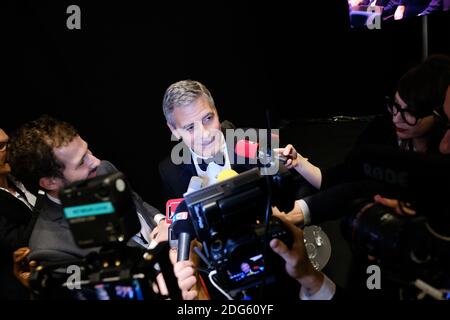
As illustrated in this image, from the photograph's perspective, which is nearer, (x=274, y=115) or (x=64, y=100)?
(x=64, y=100)

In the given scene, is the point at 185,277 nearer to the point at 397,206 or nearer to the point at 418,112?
the point at 397,206

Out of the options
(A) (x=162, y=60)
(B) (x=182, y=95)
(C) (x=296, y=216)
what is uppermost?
(A) (x=162, y=60)

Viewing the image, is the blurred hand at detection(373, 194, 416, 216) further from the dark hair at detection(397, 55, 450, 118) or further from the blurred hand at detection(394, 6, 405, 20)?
the blurred hand at detection(394, 6, 405, 20)

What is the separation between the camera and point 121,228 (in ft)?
2.89

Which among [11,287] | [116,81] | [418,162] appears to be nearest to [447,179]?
[418,162]

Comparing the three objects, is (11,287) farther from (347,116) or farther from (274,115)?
(347,116)

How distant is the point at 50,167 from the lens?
1451mm

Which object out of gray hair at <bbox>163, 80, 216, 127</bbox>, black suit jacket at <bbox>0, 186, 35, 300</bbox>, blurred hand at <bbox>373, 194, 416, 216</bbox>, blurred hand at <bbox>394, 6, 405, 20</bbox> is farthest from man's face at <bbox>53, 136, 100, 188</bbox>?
blurred hand at <bbox>394, 6, 405, 20</bbox>

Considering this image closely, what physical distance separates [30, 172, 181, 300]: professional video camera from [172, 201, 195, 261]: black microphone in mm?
165

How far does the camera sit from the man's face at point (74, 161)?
1.47 meters

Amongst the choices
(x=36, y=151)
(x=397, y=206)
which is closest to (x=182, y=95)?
(x=36, y=151)

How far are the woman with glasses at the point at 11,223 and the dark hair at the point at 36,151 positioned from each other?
7.9 inches

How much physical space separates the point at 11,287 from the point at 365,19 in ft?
11.1

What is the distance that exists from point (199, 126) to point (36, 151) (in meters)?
0.65
